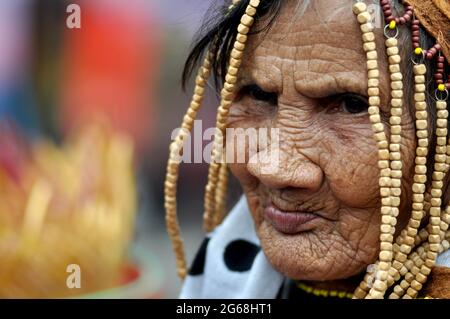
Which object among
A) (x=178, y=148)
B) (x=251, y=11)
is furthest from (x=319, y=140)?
(x=178, y=148)

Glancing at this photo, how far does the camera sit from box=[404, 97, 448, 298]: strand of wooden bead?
5.88ft

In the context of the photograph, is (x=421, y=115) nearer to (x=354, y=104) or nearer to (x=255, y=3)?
(x=354, y=104)

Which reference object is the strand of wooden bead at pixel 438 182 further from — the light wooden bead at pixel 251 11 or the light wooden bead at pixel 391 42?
the light wooden bead at pixel 251 11

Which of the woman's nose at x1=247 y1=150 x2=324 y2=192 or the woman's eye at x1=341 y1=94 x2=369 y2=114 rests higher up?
the woman's eye at x1=341 y1=94 x2=369 y2=114

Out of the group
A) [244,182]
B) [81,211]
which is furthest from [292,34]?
[81,211]

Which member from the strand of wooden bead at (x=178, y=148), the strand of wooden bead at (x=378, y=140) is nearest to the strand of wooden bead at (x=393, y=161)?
the strand of wooden bead at (x=378, y=140)

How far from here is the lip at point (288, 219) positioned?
6.40ft

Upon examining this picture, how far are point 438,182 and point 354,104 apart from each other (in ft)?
0.97

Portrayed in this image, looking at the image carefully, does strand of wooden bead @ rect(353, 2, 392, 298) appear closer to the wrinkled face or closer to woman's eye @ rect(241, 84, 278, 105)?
the wrinkled face

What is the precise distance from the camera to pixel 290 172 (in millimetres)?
1873

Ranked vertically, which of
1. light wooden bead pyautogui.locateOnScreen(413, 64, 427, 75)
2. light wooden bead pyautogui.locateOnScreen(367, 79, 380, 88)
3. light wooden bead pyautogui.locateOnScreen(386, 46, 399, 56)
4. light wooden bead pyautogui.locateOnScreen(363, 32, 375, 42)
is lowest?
light wooden bead pyautogui.locateOnScreen(367, 79, 380, 88)

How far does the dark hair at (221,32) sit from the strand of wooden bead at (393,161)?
13.5 inches

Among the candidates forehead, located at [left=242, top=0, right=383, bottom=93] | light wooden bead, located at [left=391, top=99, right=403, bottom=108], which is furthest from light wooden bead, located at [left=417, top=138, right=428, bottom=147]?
forehead, located at [left=242, top=0, right=383, bottom=93]
